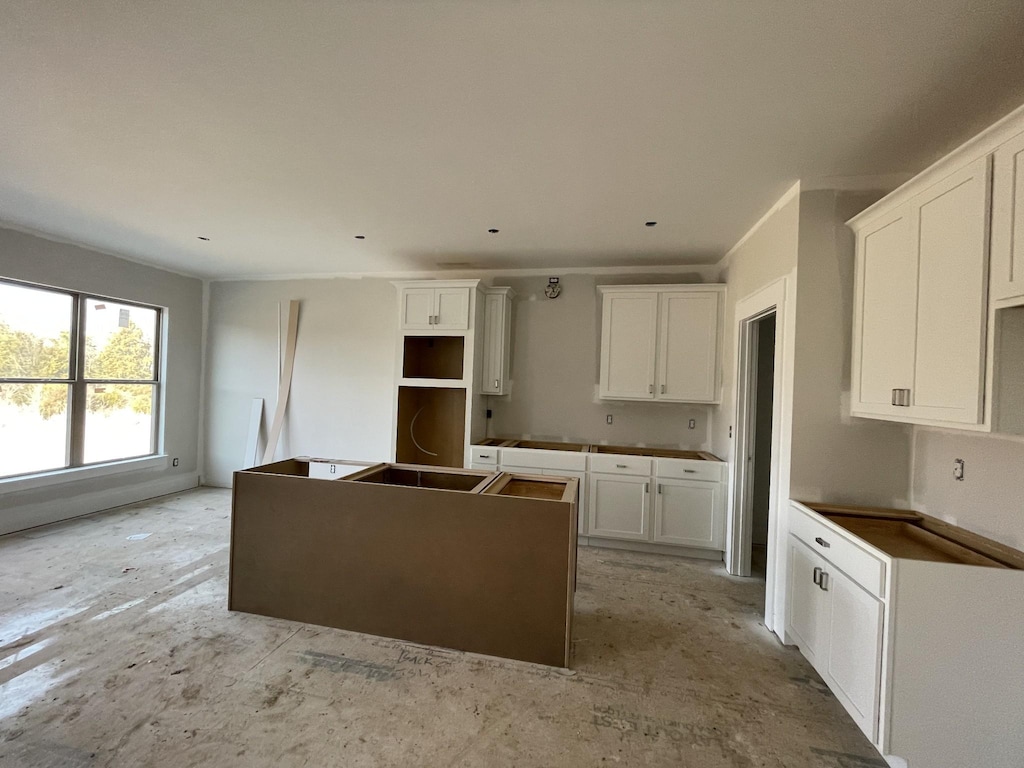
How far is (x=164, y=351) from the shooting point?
16.0 feet

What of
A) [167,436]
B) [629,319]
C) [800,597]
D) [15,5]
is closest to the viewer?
[15,5]

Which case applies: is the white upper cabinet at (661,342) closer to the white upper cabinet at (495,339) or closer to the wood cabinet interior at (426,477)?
the white upper cabinet at (495,339)

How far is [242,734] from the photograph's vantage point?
1.68 m

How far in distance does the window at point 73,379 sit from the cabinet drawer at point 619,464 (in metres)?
5.06

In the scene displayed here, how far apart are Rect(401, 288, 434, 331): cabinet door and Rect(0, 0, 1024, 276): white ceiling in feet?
3.56

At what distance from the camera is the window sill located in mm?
3617

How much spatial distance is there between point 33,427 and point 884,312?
6.48m

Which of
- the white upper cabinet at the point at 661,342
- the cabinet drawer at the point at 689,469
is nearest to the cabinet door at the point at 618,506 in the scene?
the cabinet drawer at the point at 689,469

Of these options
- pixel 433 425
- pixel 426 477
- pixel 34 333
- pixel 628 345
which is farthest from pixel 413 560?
pixel 34 333

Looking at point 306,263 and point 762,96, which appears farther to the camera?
point 306,263

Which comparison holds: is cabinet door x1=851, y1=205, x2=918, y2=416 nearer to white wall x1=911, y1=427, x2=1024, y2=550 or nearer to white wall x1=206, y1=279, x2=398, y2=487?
white wall x1=911, y1=427, x2=1024, y2=550

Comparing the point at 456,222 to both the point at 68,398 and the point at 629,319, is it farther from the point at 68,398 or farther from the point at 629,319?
the point at 68,398

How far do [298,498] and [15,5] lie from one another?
2.25 meters

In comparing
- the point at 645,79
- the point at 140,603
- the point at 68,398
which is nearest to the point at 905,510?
the point at 645,79
